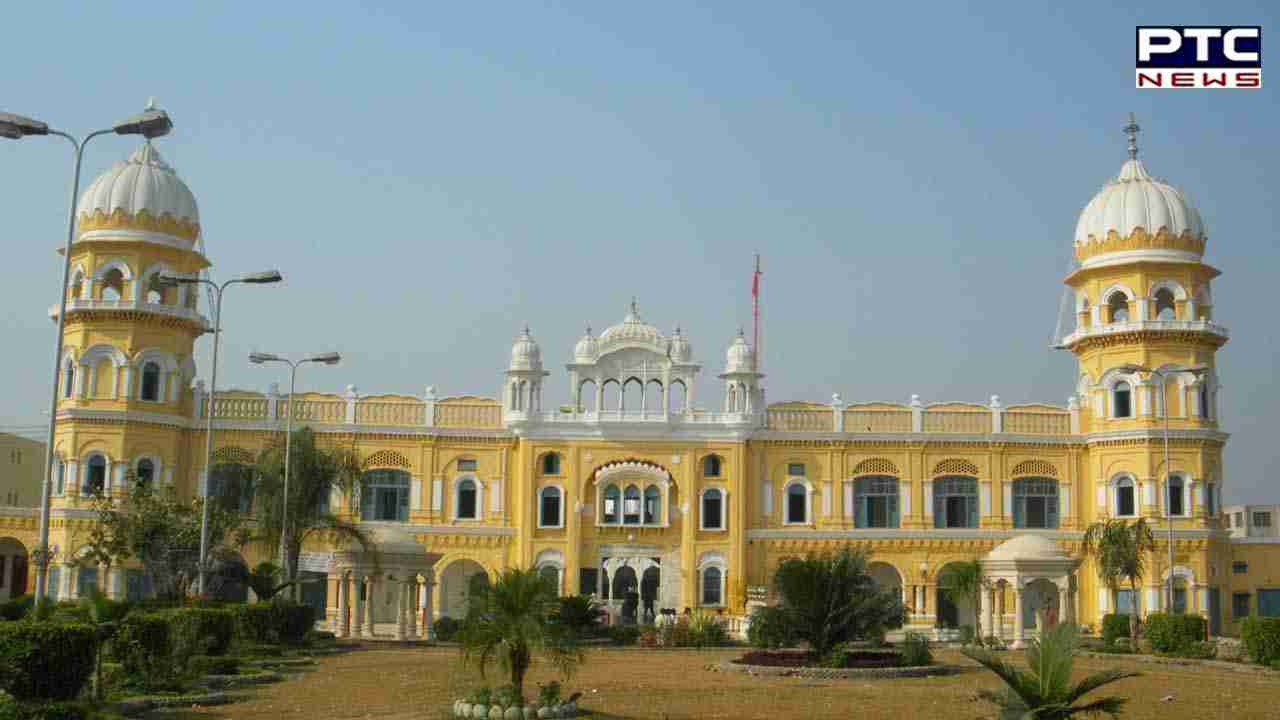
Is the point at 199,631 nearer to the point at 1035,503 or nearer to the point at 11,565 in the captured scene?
the point at 11,565

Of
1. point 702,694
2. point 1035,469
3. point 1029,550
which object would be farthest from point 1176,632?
point 702,694

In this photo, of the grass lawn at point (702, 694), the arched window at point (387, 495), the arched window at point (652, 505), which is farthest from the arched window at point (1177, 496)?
the arched window at point (387, 495)

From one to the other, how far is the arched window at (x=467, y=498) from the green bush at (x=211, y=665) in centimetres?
2849

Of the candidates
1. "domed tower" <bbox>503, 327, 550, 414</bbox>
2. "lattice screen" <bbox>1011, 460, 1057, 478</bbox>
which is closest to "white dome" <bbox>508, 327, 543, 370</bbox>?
"domed tower" <bbox>503, 327, 550, 414</bbox>

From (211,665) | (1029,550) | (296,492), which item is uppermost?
(296,492)

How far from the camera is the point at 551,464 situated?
2335 inches

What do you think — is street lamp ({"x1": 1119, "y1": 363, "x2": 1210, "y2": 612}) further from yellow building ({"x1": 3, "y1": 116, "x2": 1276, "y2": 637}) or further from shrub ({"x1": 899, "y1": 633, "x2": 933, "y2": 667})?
shrub ({"x1": 899, "y1": 633, "x2": 933, "y2": 667})

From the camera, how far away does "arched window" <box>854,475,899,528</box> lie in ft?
198

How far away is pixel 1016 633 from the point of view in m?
51.5

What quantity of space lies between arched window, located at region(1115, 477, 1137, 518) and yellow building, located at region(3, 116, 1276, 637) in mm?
70

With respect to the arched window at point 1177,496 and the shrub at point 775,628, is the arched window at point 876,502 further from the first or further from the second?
the shrub at point 775,628

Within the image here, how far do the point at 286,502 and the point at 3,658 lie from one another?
2598 cm

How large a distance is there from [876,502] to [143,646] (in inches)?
1528

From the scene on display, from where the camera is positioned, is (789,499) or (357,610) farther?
(789,499)
